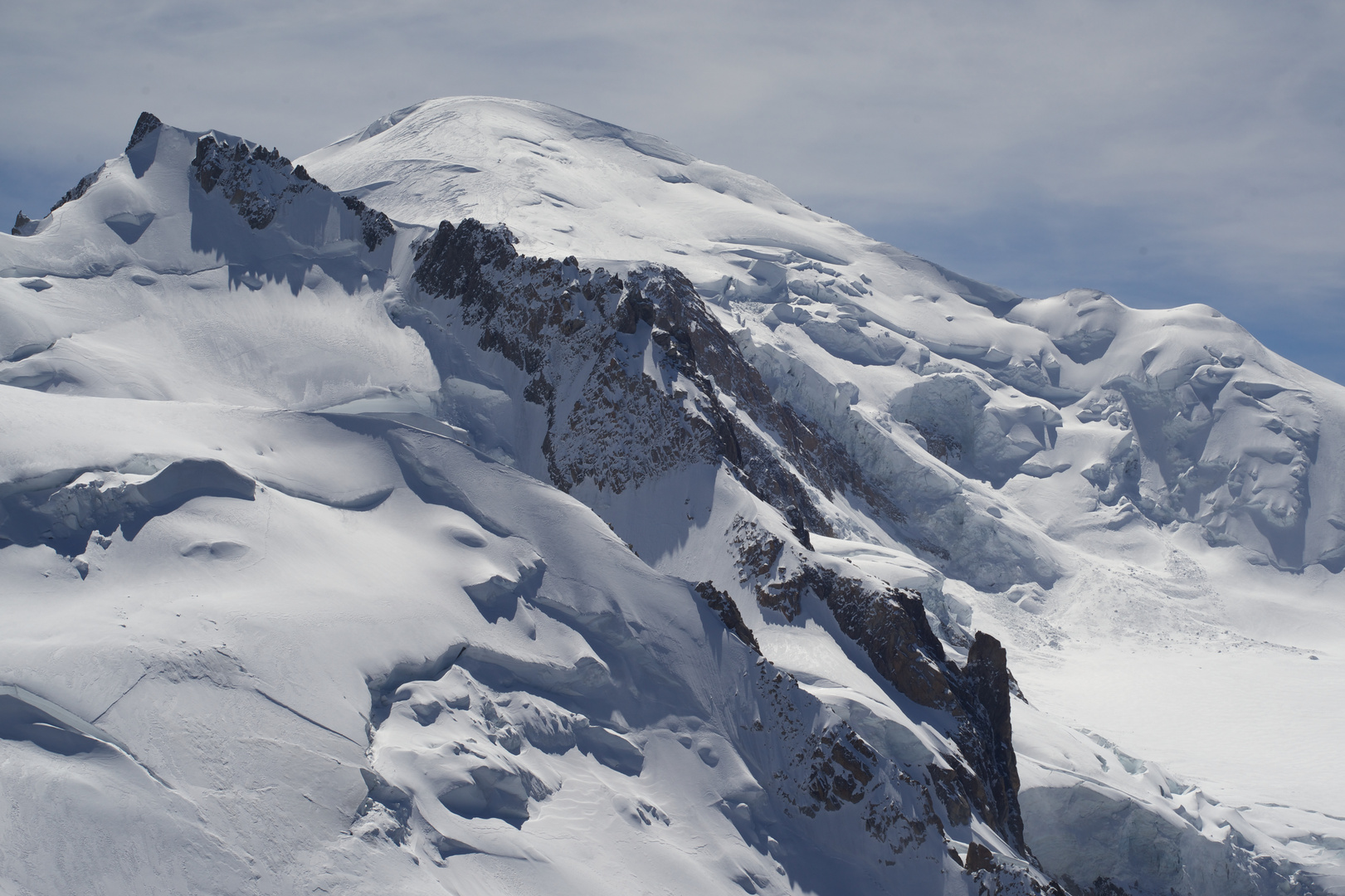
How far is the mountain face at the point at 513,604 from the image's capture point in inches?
821

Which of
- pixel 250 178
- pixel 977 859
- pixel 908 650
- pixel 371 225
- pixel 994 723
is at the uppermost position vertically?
pixel 250 178

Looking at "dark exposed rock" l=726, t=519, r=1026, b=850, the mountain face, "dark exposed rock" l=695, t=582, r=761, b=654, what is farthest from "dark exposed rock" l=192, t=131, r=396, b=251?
"dark exposed rock" l=695, t=582, r=761, b=654

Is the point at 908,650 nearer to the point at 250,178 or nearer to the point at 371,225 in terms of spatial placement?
the point at 371,225

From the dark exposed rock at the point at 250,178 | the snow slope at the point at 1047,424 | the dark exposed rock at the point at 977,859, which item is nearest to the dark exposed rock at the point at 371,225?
the dark exposed rock at the point at 250,178

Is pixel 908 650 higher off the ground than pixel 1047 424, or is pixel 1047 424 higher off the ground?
pixel 1047 424

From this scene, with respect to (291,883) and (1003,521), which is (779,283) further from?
(291,883)

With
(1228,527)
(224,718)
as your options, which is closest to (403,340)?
(224,718)

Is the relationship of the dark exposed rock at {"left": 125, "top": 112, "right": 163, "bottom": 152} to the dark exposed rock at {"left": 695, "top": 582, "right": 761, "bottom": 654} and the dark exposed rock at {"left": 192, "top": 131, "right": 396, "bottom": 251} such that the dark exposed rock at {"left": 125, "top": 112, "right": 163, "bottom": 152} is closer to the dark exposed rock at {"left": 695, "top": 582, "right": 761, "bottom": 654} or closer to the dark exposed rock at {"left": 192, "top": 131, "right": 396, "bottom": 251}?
the dark exposed rock at {"left": 192, "top": 131, "right": 396, "bottom": 251}

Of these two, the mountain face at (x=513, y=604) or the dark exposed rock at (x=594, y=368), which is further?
the dark exposed rock at (x=594, y=368)

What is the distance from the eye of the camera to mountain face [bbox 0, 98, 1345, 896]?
20.9m

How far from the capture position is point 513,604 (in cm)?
2817

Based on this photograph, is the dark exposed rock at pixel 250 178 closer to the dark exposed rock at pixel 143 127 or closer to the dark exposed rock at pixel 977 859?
the dark exposed rock at pixel 143 127

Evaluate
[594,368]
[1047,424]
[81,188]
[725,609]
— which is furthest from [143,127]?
[1047,424]

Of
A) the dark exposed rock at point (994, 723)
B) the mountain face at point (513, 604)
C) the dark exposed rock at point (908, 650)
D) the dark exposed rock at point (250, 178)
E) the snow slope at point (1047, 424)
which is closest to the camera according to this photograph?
the mountain face at point (513, 604)
